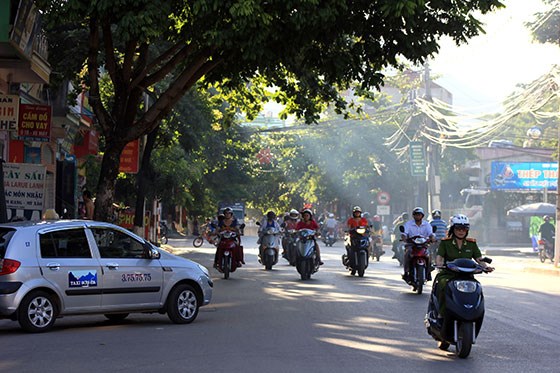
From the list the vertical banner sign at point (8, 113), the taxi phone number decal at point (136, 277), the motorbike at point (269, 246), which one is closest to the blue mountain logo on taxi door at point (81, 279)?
the taxi phone number decal at point (136, 277)

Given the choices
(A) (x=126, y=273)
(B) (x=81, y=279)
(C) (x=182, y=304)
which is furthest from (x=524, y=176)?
(B) (x=81, y=279)

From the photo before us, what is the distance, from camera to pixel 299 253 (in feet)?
70.9

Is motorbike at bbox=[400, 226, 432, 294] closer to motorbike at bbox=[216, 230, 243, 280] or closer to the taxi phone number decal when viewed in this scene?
motorbike at bbox=[216, 230, 243, 280]

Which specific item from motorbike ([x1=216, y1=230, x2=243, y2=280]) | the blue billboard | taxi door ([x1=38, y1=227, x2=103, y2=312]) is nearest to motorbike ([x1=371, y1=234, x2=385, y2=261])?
motorbike ([x1=216, y1=230, x2=243, y2=280])

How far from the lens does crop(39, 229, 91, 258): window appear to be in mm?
11648

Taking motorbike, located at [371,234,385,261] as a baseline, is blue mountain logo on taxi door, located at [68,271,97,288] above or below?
below

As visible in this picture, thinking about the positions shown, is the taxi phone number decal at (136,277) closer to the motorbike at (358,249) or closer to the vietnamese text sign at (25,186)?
the vietnamese text sign at (25,186)

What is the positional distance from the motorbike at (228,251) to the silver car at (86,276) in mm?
8648

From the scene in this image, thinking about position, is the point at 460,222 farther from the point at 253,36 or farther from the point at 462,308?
the point at 253,36

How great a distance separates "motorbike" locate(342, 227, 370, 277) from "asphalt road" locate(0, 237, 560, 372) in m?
4.36

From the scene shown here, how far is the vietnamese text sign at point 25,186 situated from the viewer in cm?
1738

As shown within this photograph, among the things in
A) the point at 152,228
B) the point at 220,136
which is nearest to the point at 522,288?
the point at 152,228

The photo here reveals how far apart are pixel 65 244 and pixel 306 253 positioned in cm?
1024

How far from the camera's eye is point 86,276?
1188 centimetres
